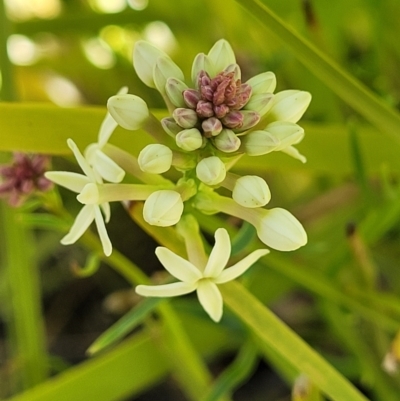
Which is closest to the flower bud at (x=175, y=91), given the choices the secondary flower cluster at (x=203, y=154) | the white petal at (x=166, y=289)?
the secondary flower cluster at (x=203, y=154)

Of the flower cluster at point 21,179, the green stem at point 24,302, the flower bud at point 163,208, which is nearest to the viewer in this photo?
the flower bud at point 163,208

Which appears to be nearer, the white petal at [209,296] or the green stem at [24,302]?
the white petal at [209,296]

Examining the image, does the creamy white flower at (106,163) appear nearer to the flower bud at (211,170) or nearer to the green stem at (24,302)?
the flower bud at (211,170)

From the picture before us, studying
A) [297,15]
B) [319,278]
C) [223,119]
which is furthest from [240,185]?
[297,15]

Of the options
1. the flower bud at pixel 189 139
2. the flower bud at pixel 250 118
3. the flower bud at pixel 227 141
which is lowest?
the flower bud at pixel 189 139

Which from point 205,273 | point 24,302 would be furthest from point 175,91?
point 24,302

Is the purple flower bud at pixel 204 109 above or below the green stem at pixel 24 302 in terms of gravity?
above

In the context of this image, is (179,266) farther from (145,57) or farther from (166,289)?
(145,57)

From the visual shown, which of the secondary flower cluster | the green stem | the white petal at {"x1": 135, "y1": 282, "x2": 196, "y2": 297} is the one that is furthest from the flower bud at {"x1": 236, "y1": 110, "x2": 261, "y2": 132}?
the green stem
